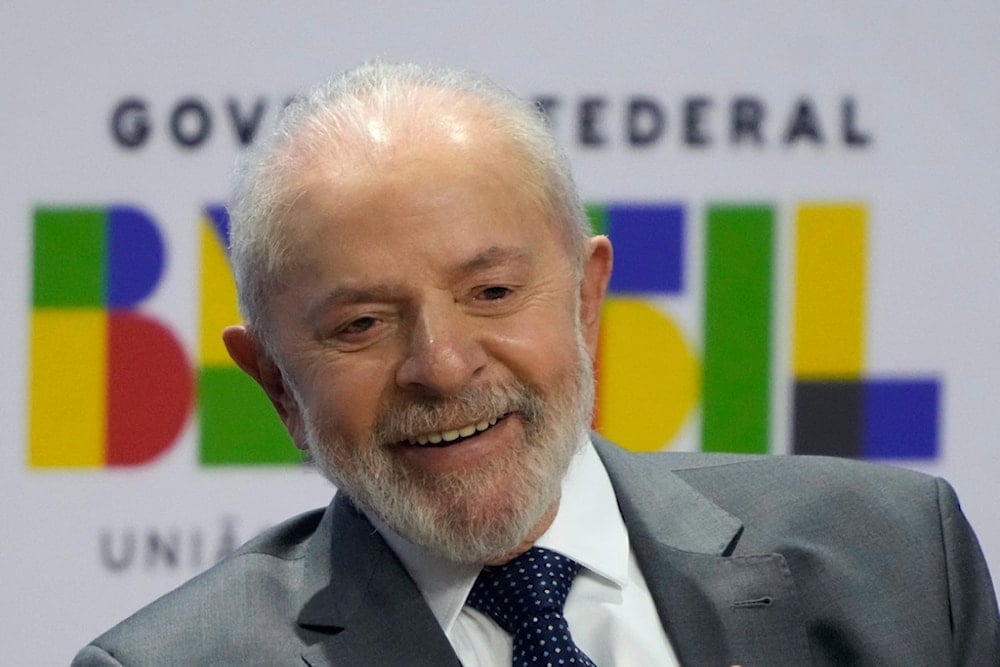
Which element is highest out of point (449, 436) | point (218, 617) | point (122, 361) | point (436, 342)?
point (436, 342)

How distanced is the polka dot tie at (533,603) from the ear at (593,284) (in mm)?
256

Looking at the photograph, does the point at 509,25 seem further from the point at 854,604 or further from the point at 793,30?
the point at 854,604

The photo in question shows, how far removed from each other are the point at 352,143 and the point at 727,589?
2.18 ft

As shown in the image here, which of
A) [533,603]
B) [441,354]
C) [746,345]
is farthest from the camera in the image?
[746,345]

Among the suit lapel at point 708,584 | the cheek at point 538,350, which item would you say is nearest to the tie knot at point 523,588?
the suit lapel at point 708,584

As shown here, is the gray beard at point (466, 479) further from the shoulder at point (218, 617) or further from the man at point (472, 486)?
the shoulder at point (218, 617)

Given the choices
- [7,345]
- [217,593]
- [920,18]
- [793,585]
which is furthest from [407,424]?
[920,18]

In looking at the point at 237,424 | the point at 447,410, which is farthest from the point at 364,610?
the point at 237,424

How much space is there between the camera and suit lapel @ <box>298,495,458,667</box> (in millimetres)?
1749

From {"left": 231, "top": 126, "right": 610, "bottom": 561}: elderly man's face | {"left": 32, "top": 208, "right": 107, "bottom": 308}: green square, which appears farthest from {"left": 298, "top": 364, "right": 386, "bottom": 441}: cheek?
{"left": 32, "top": 208, "right": 107, "bottom": 308}: green square

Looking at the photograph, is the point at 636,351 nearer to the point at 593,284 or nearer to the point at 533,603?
the point at 593,284

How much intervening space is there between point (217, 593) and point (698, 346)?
987mm

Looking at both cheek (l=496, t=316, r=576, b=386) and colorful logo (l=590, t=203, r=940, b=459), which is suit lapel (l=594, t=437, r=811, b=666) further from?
colorful logo (l=590, t=203, r=940, b=459)

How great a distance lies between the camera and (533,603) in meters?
1.75
